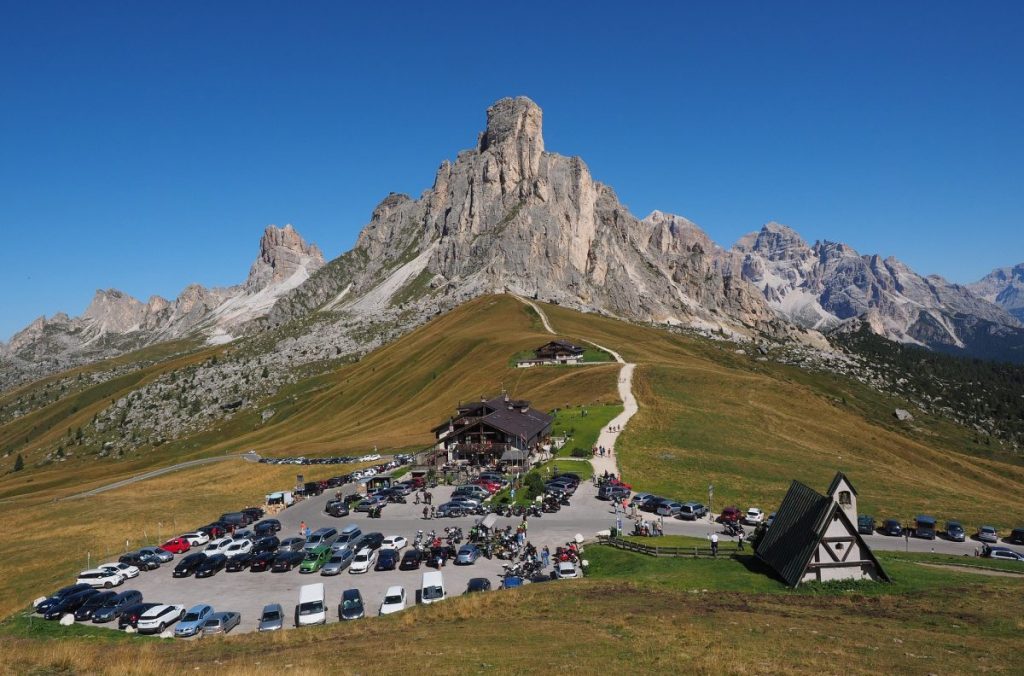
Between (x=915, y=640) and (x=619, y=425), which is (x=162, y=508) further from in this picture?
(x=915, y=640)

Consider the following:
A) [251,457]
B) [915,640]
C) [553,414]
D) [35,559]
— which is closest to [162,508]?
[35,559]

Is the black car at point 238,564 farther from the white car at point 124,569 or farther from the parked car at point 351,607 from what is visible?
Result: the parked car at point 351,607

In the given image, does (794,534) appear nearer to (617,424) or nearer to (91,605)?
(91,605)

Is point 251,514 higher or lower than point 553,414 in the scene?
lower

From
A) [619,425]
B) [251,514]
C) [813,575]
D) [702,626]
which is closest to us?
[702,626]

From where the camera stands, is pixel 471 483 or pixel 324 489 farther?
pixel 324 489

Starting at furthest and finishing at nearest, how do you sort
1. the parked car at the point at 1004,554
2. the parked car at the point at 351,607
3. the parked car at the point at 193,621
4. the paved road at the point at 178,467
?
the paved road at the point at 178,467
the parked car at the point at 1004,554
the parked car at the point at 351,607
the parked car at the point at 193,621

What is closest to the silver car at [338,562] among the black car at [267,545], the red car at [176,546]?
the black car at [267,545]
